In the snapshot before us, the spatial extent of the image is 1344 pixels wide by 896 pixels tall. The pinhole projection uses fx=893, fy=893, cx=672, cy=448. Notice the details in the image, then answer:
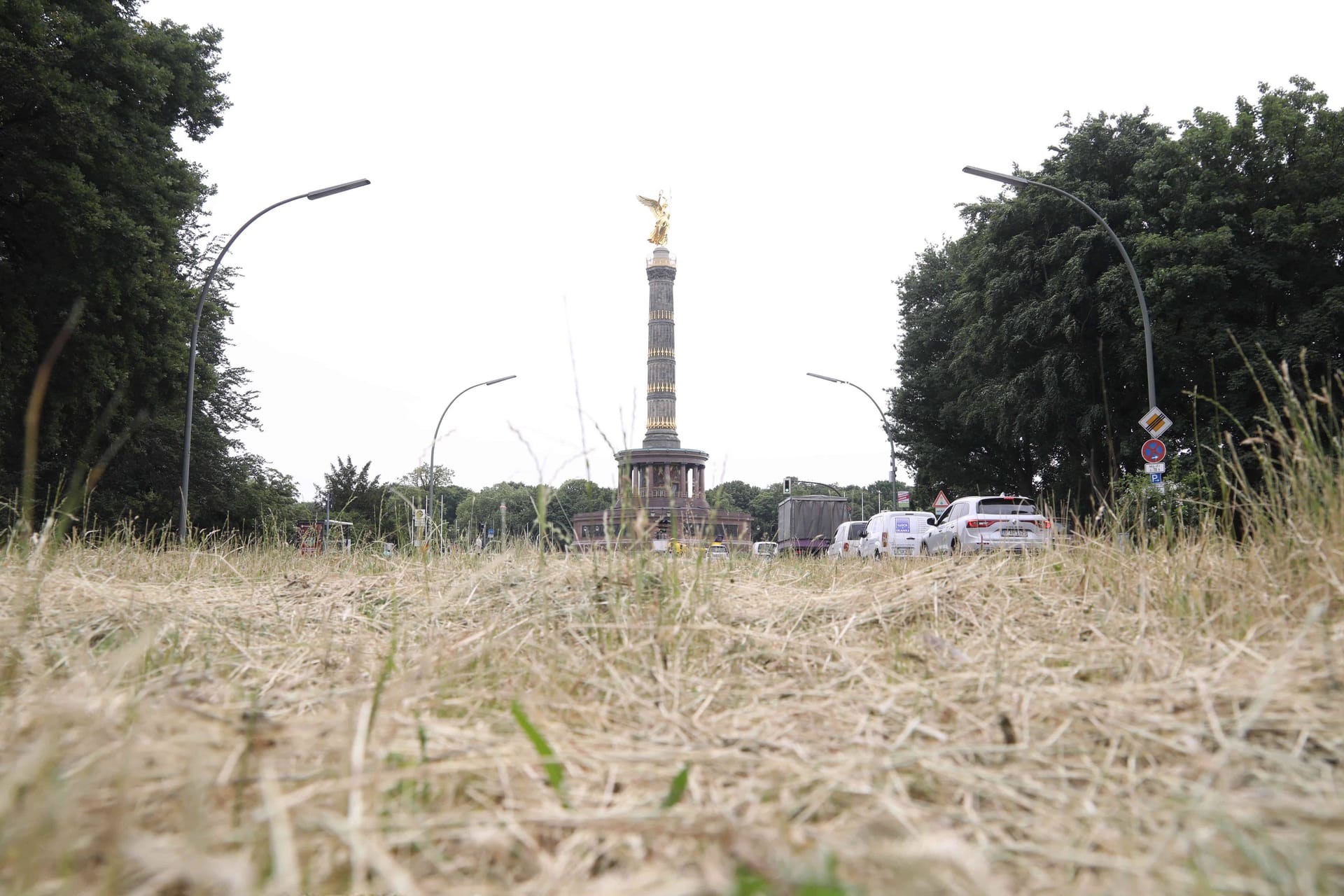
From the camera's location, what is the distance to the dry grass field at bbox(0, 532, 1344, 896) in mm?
1516

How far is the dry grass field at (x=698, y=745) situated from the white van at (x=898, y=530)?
17395 millimetres

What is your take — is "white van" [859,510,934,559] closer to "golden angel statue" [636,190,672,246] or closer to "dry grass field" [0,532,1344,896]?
"dry grass field" [0,532,1344,896]

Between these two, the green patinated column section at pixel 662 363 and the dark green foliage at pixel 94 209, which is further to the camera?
the green patinated column section at pixel 662 363

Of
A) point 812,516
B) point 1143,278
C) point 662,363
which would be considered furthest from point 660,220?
point 1143,278

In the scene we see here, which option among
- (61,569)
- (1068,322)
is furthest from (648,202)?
(61,569)

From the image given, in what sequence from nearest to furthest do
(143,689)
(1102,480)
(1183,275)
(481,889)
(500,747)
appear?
(481,889), (500,747), (143,689), (1183,275), (1102,480)

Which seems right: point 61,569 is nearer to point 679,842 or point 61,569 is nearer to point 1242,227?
point 679,842

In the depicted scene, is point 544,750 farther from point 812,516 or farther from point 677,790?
point 812,516

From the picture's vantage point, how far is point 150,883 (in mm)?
1349

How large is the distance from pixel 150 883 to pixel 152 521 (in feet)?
90.9

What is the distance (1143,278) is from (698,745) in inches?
979

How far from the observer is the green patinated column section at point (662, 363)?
61562 mm

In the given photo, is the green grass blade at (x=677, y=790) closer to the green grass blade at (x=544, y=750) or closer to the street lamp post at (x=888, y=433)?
the green grass blade at (x=544, y=750)

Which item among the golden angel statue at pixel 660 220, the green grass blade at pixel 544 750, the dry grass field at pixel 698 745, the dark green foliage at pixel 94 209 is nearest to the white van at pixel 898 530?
the dark green foliage at pixel 94 209
